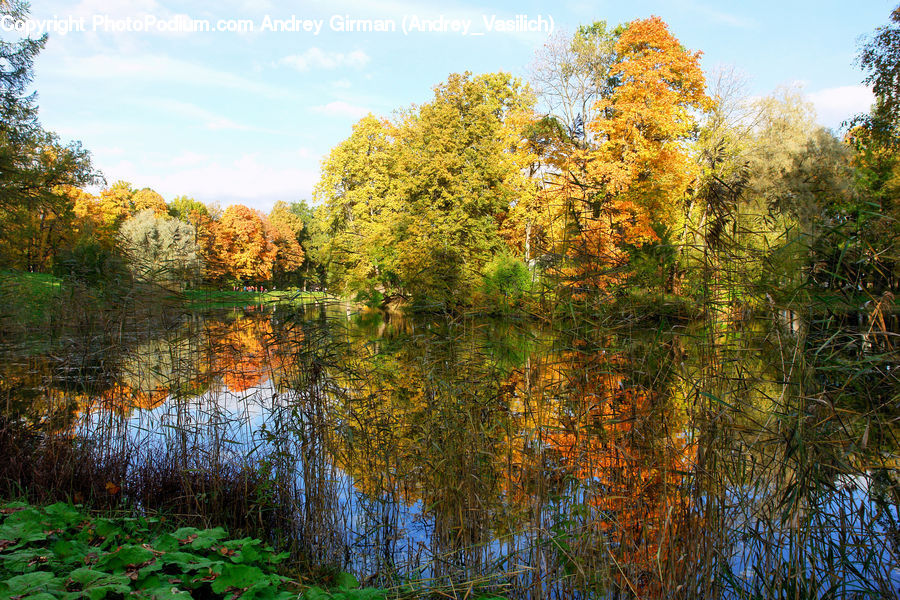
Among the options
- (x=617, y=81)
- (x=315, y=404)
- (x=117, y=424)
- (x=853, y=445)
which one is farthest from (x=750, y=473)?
(x=617, y=81)

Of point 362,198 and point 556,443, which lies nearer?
point 556,443

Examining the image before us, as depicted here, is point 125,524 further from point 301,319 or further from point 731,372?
point 731,372

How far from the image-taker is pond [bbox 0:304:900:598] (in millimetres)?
3268

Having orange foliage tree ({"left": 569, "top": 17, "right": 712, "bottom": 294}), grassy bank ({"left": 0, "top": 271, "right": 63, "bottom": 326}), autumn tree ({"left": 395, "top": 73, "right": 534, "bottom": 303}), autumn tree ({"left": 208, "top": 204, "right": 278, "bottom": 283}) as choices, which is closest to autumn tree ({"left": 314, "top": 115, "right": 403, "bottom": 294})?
autumn tree ({"left": 395, "top": 73, "right": 534, "bottom": 303})

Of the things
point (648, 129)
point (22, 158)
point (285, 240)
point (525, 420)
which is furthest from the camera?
point (285, 240)

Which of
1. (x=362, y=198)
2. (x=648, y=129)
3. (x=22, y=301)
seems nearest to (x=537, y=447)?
(x=22, y=301)

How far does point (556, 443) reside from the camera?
14.0 ft

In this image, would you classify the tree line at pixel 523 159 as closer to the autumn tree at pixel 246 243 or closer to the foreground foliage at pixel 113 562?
the foreground foliage at pixel 113 562

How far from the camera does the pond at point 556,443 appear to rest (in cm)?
327

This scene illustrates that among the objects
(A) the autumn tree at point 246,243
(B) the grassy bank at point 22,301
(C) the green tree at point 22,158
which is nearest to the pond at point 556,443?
(B) the grassy bank at point 22,301

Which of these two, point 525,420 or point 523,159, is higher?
point 523,159

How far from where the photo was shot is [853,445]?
313cm

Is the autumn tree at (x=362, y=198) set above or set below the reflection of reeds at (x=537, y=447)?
above

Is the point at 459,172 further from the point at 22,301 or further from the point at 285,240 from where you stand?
the point at 285,240
